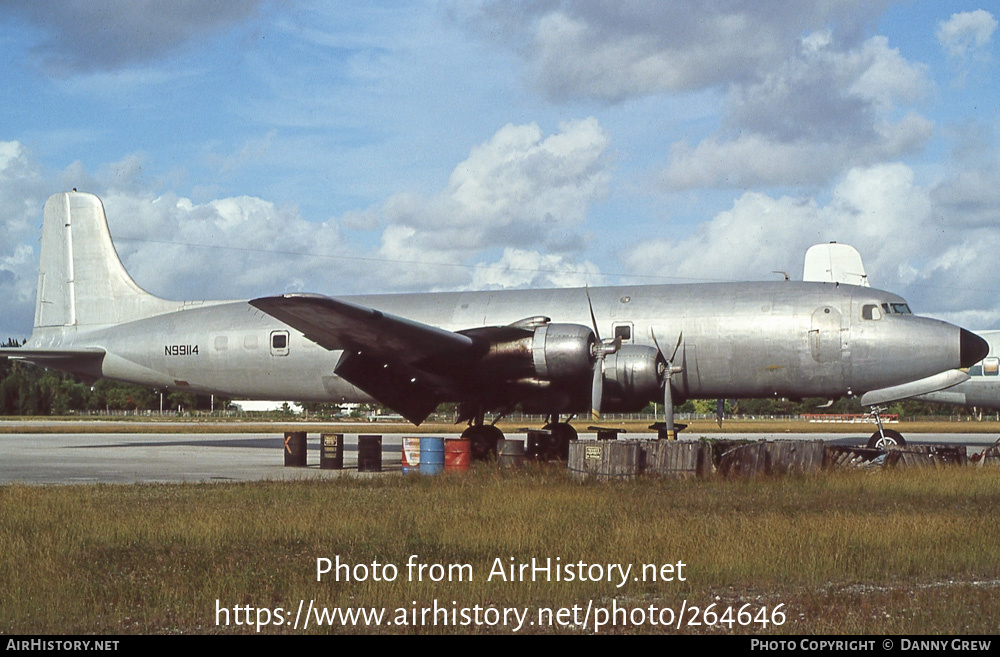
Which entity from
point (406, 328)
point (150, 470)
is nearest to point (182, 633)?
point (406, 328)

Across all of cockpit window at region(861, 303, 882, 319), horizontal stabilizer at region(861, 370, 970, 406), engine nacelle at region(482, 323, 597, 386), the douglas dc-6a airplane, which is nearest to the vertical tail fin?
the douglas dc-6a airplane

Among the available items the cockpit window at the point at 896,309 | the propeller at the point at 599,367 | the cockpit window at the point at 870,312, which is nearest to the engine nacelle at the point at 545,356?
the propeller at the point at 599,367

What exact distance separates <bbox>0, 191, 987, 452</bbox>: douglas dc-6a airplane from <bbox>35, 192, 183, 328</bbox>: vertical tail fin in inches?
187

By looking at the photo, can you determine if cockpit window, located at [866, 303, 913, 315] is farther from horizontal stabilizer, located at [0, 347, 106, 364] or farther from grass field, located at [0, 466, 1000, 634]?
horizontal stabilizer, located at [0, 347, 106, 364]

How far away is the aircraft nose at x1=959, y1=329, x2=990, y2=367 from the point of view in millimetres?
19672

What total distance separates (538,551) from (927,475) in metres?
9.39

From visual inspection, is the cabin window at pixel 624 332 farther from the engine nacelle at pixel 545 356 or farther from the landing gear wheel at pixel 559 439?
the landing gear wheel at pixel 559 439

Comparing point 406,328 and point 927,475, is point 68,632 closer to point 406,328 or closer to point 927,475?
point 406,328

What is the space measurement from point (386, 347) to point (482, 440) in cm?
314

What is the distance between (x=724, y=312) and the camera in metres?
20.6

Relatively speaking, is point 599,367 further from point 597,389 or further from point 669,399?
point 669,399

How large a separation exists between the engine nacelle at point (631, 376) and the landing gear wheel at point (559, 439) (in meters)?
1.76

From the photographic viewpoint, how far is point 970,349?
64.7ft

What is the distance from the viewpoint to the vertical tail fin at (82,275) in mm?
27156
